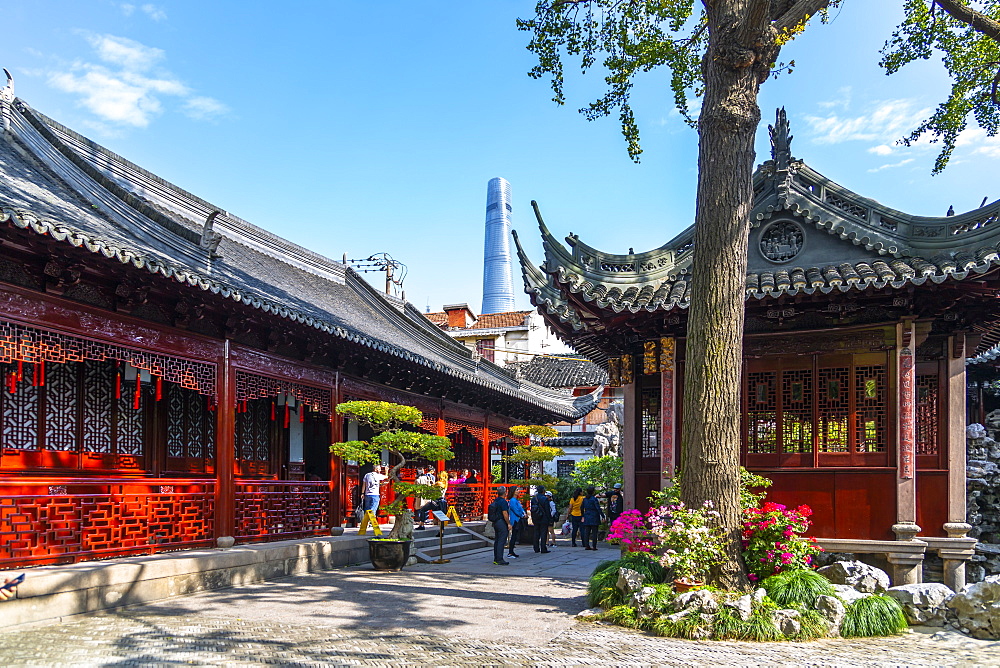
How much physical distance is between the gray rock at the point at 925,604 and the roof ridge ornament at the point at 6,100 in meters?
11.0

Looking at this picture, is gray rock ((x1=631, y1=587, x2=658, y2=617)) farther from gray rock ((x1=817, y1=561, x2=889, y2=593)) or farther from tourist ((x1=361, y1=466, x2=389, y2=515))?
tourist ((x1=361, y1=466, x2=389, y2=515))

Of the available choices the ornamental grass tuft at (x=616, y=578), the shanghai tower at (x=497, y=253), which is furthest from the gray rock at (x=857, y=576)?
the shanghai tower at (x=497, y=253)

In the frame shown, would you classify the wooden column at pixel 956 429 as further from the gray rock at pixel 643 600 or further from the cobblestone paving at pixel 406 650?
the gray rock at pixel 643 600

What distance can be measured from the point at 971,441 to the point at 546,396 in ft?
39.1

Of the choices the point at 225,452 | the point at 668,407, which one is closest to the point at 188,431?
the point at 225,452

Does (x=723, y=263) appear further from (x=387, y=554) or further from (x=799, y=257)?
(x=387, y=554)

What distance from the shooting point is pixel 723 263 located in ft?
24.5

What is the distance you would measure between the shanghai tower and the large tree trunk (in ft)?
249

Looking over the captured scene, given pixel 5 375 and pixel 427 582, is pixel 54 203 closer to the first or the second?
pixel 5 375

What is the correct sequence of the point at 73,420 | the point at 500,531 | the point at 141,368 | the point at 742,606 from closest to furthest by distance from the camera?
the point at 742,606 → the point at 141,368 → the point at 73,420 → the point at 500,531

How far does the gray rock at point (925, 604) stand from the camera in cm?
703

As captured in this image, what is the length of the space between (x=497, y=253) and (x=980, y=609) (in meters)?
86.1

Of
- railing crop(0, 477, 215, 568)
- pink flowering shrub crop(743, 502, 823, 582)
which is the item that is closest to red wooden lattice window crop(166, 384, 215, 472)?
railing crop(0, 477, 215, 568)

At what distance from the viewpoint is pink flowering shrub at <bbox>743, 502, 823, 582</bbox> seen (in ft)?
23.7
